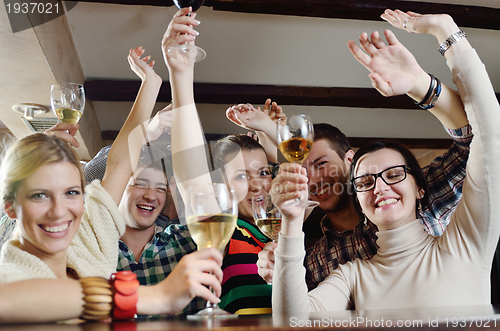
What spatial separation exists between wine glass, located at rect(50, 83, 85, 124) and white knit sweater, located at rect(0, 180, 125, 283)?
52 cm

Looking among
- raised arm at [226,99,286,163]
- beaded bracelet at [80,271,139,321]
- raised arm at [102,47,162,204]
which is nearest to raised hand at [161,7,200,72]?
raised arm at [102,47,162,204]

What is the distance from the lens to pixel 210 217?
72 cm

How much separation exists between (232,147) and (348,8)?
2.05 meters

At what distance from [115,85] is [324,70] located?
7.74 feet

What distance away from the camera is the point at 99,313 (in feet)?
2.11

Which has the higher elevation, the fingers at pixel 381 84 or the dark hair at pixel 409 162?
the fingers at pixel 381 84

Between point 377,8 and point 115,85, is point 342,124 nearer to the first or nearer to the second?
point 377,8

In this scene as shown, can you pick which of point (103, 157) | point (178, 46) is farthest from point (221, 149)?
point (178, 46)

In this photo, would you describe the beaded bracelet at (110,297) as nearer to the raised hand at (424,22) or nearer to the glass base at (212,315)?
the glass base at (212,315)

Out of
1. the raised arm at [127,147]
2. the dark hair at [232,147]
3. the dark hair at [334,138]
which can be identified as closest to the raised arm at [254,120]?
the dark hair at [232,147]

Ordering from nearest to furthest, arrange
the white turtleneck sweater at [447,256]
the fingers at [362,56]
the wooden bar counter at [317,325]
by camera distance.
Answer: the wooden bar counter at [317,325] → the white turtleneck sweater at [447,256] → the fingers at [362,56]

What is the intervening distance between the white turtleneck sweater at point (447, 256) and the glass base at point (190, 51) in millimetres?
600

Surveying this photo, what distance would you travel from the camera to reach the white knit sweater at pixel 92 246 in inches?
33.7

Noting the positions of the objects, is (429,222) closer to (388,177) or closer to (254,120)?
(388,177)
